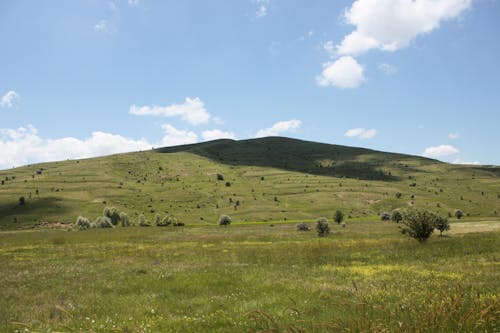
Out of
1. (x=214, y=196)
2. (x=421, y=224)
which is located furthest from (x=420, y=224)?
(x=214, y=196)

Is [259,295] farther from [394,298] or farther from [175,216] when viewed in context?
[175,216]

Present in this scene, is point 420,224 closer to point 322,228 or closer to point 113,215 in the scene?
point 322,228

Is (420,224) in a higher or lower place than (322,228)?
higher

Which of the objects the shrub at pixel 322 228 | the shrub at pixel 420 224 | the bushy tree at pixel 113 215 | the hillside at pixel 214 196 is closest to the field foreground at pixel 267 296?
the shrub at pixel 420 224

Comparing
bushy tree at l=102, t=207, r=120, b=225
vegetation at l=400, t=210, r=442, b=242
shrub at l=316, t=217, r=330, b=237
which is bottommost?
bushy tree at l=102, t=207, r=120, b=225

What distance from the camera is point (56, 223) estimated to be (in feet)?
379

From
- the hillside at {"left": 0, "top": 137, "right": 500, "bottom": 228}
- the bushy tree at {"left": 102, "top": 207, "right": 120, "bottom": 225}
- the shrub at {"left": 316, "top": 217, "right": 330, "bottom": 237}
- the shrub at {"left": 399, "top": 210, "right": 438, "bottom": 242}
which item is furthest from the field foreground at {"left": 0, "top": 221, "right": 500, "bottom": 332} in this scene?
the hillside at {"left": 0, "top": 137, "right": 500, "bottom": 228}

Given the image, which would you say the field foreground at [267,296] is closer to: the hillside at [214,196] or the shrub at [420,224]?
the shrub at [420,224]

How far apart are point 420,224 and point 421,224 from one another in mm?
124

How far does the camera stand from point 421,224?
3291cm

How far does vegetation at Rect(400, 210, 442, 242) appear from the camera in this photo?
108 feet

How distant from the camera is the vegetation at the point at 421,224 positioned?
108 ft

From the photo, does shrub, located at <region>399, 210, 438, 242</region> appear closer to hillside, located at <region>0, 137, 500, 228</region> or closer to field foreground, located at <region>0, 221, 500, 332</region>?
field foreground, located at <region>0, 221, 500, 332</region>

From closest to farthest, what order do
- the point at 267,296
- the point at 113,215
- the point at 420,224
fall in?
the point at 267,296, the point at 420,224, the point at 113,215
